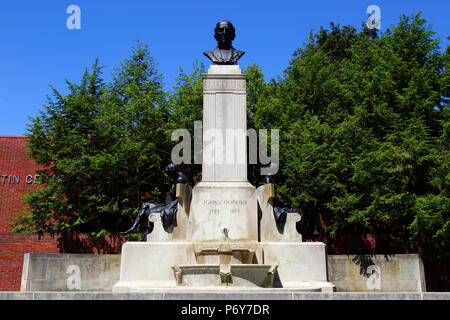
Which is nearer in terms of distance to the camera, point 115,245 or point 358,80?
point 115,245

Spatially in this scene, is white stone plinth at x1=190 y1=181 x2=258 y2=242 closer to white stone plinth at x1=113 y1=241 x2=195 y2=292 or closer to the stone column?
the stone column

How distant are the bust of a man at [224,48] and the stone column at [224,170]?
0.36 metres

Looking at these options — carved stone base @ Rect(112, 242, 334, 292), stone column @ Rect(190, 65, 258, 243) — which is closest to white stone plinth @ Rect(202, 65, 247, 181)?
stone column @ Rect(190, 65, 258, 243)

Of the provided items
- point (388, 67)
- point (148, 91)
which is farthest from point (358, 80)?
point (148, 91)

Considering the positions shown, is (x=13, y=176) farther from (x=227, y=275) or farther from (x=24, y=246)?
(x=227, y=275)

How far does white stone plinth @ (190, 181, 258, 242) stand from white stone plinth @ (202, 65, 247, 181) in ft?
1.81

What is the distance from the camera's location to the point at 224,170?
12.2 m

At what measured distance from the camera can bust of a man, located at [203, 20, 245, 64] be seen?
13.3 m

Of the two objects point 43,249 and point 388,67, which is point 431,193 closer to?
point 388,67

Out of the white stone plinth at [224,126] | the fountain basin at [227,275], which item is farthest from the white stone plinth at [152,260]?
the white stone plinth at [224,126]

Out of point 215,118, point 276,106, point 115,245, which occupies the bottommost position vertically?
point 115,245

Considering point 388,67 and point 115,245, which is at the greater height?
point 388,67

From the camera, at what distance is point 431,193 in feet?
63.6
